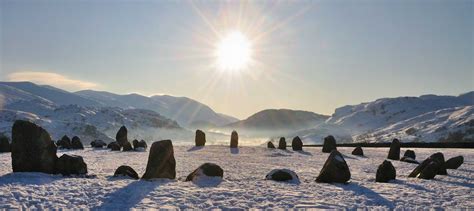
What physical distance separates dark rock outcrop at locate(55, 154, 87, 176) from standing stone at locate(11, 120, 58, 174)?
1.01 ft

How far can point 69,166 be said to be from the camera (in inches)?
728

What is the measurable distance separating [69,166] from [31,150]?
1833 mm

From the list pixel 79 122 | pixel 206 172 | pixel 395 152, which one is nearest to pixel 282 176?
pixel 206 172

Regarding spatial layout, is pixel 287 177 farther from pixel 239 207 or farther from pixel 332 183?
pixel 239 207

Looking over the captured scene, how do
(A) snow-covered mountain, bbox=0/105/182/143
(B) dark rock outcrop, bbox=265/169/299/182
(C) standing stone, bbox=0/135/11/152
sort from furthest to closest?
(A) snow-covered mountain, bbox=0/105/182/143, (C) standing stone, bbox=0/135/11/152, (B) dark rock outcrop, bbox=265/169/299/182

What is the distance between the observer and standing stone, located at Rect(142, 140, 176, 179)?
17531 millimetres

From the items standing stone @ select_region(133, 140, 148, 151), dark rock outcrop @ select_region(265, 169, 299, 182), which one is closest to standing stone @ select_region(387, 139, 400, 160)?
dark rock outcrop @ select_region(265, 169, 299, 182)

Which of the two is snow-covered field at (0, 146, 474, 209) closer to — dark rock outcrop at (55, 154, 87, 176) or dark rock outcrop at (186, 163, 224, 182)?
dark rock outcrop at (186, 163, 224, 182)

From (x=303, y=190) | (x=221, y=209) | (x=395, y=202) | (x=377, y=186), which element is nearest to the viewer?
(x=221, y=209)

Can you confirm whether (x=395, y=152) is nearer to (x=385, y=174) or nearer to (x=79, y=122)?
(x=385, y=174)

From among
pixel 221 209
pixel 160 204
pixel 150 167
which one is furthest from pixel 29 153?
pixel 221 209

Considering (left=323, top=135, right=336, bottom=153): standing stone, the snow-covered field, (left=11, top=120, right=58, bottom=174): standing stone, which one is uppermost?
(left=323, top=135, right=336, bottom=153): standing stone

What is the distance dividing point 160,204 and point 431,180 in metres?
13.4

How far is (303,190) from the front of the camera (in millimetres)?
15500
